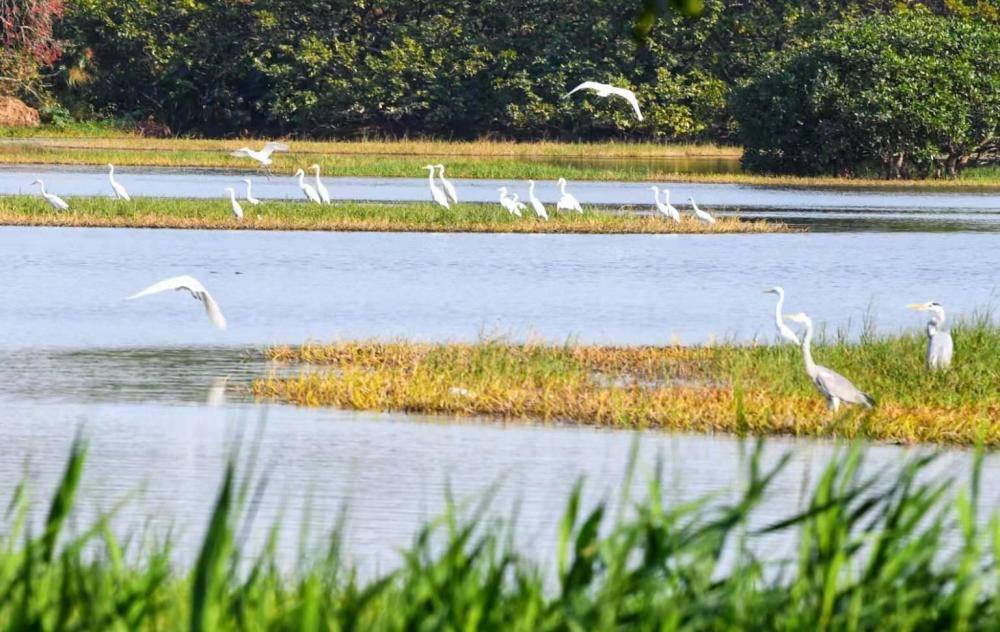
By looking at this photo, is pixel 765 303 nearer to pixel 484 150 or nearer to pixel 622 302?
pixel 622 302

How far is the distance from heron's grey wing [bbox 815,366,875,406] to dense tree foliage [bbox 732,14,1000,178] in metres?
41.3

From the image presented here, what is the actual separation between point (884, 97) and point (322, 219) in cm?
2207

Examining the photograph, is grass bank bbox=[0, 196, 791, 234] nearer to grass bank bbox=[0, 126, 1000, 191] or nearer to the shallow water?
the shallow water

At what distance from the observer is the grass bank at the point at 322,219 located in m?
36.1

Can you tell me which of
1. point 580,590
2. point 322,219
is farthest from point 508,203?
point 580,590

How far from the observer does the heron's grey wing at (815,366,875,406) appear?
44.6 feet

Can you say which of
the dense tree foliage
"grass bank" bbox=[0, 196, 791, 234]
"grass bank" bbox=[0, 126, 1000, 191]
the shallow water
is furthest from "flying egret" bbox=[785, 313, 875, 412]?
the dense tree foliage

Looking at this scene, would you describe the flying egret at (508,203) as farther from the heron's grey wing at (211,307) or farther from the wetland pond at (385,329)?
the heron's grey wing at (211,307)

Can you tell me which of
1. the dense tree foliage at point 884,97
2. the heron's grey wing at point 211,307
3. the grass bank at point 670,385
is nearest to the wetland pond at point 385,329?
the grass bank at point 670,385

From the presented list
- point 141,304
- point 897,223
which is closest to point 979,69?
point 897,223

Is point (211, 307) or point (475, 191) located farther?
point (475, 191)

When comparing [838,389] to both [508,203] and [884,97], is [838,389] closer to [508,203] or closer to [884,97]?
[508,203]

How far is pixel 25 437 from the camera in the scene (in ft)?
44.6

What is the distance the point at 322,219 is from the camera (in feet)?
121
